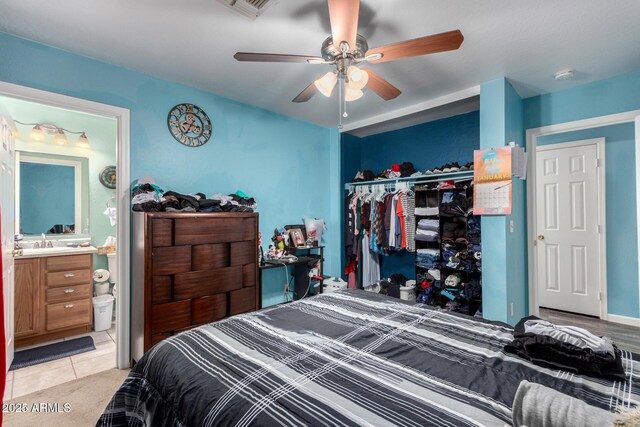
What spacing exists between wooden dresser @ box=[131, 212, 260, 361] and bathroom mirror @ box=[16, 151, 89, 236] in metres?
1.66

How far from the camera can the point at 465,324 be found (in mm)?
1604

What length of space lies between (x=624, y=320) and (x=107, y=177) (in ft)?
20.6

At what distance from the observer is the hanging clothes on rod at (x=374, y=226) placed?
3676mm

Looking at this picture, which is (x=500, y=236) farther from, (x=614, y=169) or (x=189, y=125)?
(x=189, y=125)

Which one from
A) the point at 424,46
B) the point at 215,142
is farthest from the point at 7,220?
the point at 424,46

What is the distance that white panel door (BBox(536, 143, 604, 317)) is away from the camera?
357 cm

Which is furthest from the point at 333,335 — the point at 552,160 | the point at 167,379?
the point at 552,160

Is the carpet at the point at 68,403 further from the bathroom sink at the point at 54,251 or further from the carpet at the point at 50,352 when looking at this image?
the bathroom sink at the point at 54,251

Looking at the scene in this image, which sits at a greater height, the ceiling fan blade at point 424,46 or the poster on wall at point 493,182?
the ceiling fan blade at point 424,46

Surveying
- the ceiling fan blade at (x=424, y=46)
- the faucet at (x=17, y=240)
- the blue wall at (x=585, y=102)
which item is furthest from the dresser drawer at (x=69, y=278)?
the blue wall at (x=585, y=102)

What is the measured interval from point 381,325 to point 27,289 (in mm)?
3297

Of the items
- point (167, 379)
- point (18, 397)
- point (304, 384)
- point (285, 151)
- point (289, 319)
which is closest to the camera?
point (304, 384)

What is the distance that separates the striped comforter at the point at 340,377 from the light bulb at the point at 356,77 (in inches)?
57.3

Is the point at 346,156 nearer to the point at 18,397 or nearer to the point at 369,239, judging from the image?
the point at 369,239
